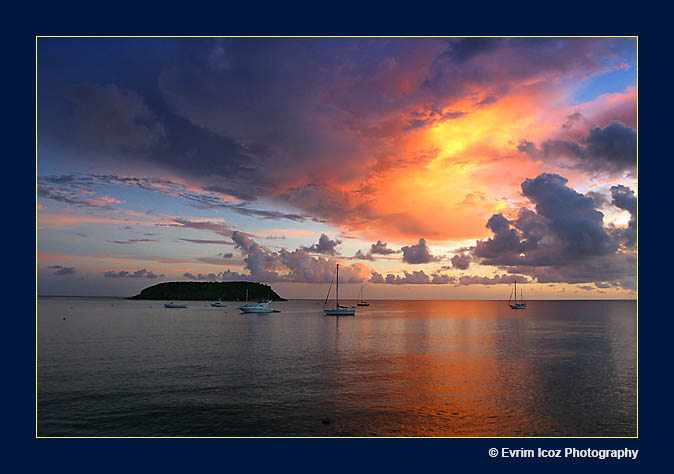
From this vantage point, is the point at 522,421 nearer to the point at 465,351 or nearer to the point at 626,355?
the point at 465,351

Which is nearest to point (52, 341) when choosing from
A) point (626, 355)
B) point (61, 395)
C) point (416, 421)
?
point (61, 395)

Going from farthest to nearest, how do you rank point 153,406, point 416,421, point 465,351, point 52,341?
point 52,341 → point 465,351 → point 153,406 → point 416,421

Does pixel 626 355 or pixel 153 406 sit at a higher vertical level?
pixel 153 406

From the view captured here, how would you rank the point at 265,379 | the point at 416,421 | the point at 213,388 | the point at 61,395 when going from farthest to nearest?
the point at 265,379 < the point at 213,388 < the point at 61,395 < the point at 416,421

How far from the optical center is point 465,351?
55938 mm

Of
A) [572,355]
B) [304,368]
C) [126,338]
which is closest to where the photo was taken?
[304,368]

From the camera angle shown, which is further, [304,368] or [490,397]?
[304,368]

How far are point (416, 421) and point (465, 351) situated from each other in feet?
112

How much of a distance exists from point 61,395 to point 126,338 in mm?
38539

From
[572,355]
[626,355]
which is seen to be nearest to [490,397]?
[572,355]

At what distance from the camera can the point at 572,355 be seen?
52.2 metres

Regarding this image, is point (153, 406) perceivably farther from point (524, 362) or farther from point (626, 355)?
point (626, 355)

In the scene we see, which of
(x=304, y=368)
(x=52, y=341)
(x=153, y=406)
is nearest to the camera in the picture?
(x=153, y=406)

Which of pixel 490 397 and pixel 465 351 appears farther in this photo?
pixel 465 351
